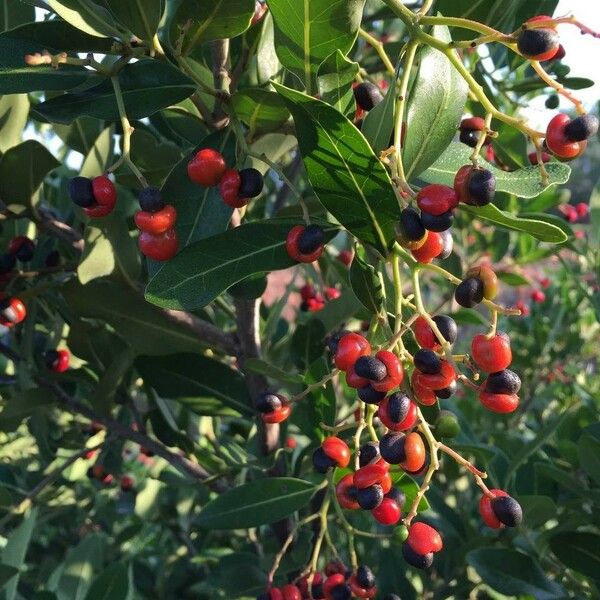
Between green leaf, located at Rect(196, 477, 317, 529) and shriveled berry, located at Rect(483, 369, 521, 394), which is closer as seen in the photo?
shriveled berry, located at Rect(483, 369, 521, 394)

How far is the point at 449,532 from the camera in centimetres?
211

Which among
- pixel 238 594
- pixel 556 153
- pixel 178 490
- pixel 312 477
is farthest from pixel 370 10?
pixel 178 490

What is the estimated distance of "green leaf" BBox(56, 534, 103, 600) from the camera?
1803 mm

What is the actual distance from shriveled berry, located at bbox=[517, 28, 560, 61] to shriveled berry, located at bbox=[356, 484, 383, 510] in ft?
2.07

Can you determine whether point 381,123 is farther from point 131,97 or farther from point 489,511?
point 489,511

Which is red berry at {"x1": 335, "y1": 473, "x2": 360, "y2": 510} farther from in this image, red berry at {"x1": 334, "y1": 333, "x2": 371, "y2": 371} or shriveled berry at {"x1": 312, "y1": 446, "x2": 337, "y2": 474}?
red berry at {"x1": 334, "y1": 333, "x2": 371, "y2": 371}

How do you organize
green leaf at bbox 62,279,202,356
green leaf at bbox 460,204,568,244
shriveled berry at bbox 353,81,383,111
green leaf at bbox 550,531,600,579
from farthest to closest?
green leaf at bbox 550,531,600,579 < green leaf at bbox 62,279,202,356 < shriveled berry at bbox 353,81,383,111 < green leaf at bbox 460,204,568,244

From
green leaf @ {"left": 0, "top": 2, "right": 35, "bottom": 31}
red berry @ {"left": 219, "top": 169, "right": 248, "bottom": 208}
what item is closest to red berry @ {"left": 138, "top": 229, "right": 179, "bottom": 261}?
red berry @ {"left": 219, "top": 169, "right": 248, "bottom": 208}

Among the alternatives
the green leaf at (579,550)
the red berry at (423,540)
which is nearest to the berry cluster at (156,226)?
the red berry at (423,540)

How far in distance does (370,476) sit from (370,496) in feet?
0.10

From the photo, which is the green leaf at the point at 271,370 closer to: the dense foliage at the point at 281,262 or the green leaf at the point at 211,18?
the dense foliage at the point at 281,262

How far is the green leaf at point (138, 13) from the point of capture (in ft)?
3.60

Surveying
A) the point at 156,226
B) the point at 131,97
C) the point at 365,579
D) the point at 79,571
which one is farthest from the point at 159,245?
the point at 79,571

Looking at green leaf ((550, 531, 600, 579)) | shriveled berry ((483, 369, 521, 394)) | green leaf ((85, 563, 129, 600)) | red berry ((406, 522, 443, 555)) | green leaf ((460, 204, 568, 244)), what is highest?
green leaf ((460, 204, 568, 244))
